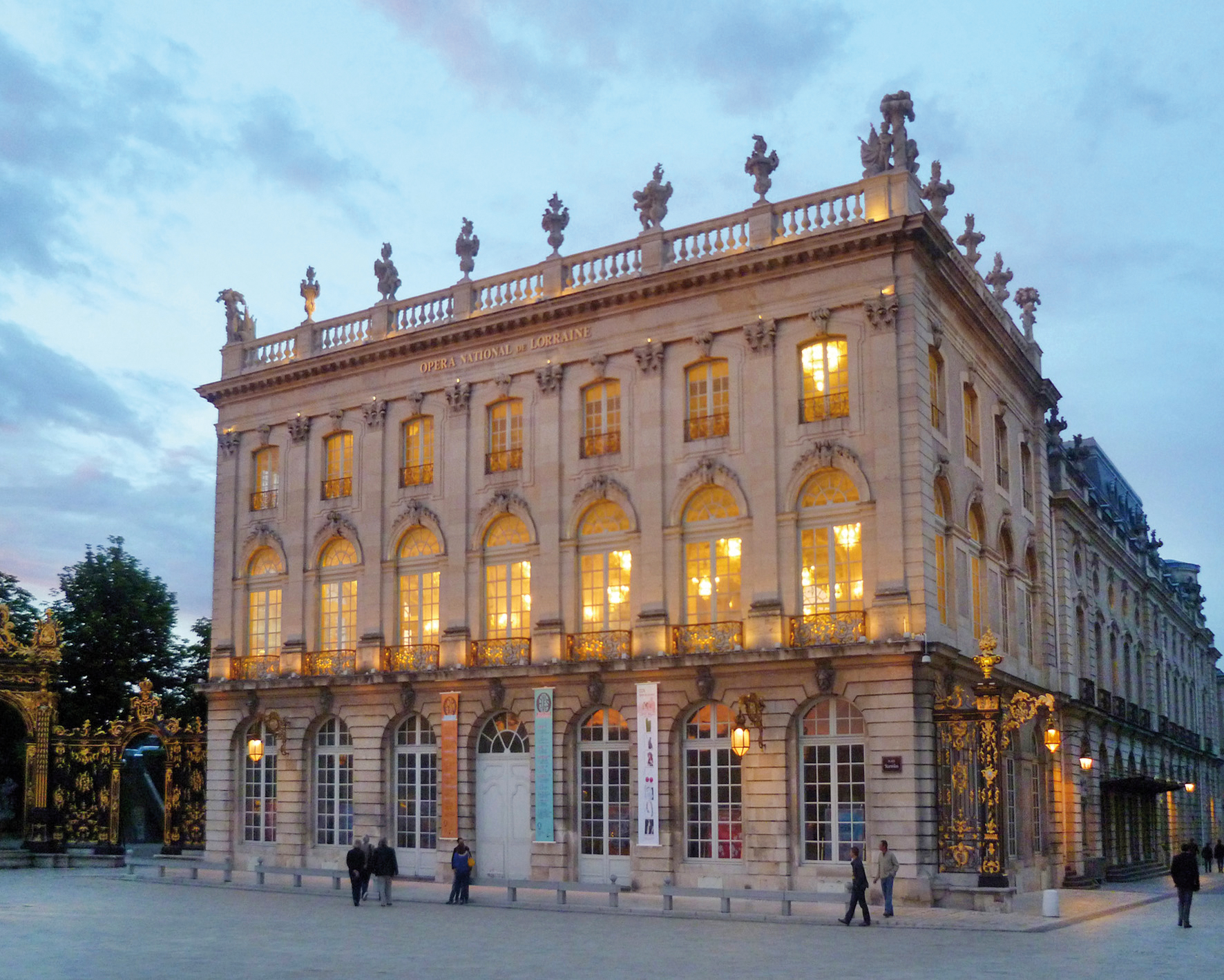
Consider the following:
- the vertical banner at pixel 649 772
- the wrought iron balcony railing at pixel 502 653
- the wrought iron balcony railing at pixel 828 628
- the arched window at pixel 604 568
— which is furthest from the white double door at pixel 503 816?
the wrought iron balcony railing at pixel 828 628

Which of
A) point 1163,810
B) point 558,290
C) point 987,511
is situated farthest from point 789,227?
point 1163,810

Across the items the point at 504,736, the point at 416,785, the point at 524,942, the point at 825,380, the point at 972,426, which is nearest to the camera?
the point at 524,942

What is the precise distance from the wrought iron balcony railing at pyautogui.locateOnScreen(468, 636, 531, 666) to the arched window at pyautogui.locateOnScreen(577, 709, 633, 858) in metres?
2.27

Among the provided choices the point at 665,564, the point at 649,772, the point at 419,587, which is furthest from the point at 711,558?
the point at 419,587

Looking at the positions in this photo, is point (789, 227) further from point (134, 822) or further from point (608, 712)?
point (134, 822)

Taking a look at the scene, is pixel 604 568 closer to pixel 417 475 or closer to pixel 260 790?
pixel 417 475

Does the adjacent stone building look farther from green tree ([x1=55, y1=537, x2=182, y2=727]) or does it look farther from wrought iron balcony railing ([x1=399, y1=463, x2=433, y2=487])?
green tree ([x1=55, y1=537, x2=182, y2=727])

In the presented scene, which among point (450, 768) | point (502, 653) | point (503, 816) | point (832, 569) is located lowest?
point (503, 816)

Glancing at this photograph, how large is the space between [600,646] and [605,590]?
1.40 meters

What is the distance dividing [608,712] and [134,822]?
2429 centimetres

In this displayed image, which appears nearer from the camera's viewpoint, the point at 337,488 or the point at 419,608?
the point at 419,608

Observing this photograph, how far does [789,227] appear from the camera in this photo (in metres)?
31.9

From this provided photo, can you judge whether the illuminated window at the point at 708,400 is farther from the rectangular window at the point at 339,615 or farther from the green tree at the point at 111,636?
the green tree at the point at 111,636

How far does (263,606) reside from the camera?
4000cm
